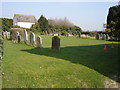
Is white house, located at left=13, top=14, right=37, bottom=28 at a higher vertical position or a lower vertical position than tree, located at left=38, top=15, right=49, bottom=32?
higher

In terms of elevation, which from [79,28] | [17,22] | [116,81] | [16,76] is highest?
[17,22]

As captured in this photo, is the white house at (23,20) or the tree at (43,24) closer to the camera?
the tree at (43,24)

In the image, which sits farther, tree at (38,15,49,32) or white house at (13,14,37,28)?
white house at (13,14,37,28)

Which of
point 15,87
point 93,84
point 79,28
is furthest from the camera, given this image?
point 79,28

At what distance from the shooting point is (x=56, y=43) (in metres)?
10.7

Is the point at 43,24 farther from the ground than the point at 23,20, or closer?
Answer: closer

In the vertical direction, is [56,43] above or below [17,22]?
below

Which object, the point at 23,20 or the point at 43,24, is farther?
the point at 23,20

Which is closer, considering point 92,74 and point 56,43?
point 92,74

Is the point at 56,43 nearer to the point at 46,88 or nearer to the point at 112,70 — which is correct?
the point at 112,70

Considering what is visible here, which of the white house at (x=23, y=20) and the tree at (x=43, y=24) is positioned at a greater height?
the white house at (x=23, y=20)

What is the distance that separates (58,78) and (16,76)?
176 centimetres

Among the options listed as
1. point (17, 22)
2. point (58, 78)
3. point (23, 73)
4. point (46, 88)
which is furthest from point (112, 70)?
point (17, 22)

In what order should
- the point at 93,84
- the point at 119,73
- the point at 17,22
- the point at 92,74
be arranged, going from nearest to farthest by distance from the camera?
the point at 93,84 → the point at 92,74 → the point at 119,73 → the point at 17,22
